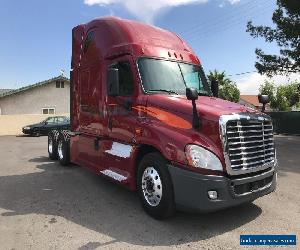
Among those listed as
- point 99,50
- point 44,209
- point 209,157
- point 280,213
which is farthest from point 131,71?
point 280,213

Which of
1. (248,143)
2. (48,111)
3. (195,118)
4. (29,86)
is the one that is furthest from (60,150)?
(48,111)

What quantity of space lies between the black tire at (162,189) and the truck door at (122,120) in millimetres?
587

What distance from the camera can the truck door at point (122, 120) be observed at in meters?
6.80

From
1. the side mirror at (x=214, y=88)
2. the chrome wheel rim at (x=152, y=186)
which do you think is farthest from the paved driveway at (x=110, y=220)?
the side mirror at (x=214, y=88)

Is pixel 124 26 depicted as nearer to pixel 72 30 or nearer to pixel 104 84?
pixel 104 84

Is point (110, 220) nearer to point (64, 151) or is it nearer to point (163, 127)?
point (163, 127)

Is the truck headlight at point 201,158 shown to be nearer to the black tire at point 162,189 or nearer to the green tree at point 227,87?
the black tire at point 162,189

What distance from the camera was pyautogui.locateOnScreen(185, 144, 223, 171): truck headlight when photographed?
5.52 meters

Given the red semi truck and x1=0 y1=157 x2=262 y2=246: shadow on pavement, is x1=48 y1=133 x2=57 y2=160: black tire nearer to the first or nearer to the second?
x1=0 y1=157 x2=262 y2=246: shadow on pavement

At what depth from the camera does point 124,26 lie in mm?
7590

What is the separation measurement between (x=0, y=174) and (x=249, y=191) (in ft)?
23.4

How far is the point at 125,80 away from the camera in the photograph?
23.1 feet

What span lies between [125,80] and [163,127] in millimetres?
1489

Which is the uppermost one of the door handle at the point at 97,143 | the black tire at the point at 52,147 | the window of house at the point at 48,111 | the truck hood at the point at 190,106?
the truck hood at the point at 190,106
